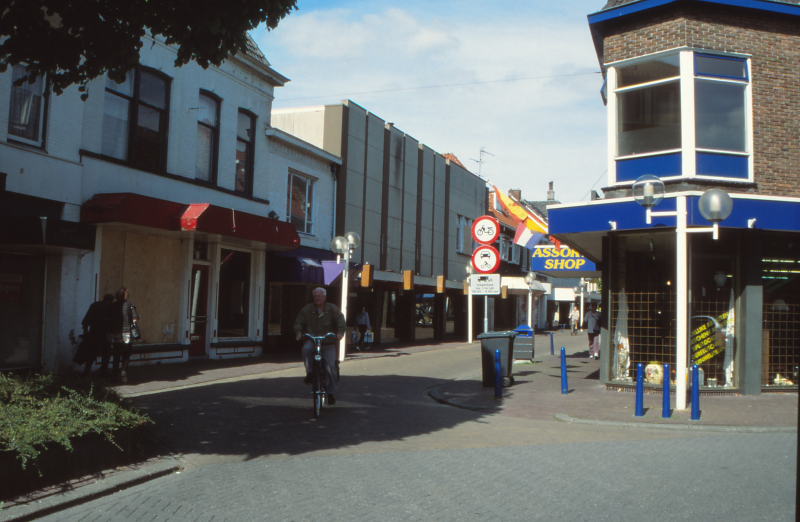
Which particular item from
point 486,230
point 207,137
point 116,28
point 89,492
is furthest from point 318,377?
point 207,137

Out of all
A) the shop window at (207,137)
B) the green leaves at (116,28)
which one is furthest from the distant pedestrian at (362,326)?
the green leaves at (116,28)

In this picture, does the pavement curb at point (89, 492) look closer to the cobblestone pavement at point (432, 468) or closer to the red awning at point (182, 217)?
the cobblestone pavement at point (432, 468)

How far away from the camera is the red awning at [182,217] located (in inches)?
501

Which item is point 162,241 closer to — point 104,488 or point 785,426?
point 104,488

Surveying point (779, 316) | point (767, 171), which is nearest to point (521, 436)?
point (779, 316)

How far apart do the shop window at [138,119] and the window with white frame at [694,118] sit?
10096 millimetres

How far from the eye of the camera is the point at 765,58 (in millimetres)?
12266

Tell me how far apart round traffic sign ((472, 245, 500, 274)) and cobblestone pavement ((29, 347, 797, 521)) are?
317 cm

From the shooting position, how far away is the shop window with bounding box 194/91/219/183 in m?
16.5

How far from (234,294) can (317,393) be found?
960cm

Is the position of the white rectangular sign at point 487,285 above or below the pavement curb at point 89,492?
above

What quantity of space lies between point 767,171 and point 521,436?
7.49 m

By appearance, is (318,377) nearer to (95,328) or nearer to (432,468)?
(432,468)

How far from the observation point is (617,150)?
12992mm
